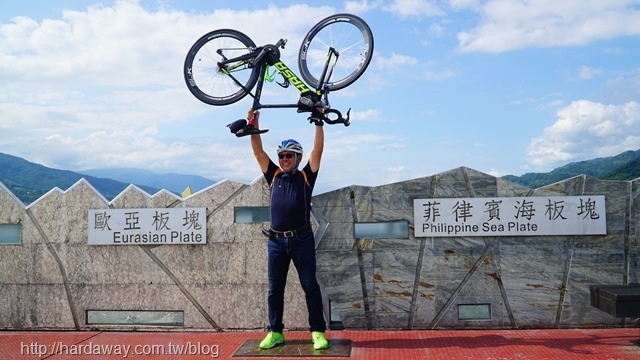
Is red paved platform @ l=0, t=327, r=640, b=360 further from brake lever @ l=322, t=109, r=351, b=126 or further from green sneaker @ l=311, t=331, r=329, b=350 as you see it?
brake lever @ l=322, t=109, r=351, b=126

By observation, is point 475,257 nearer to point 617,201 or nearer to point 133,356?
point 617,201

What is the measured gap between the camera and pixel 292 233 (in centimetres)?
578

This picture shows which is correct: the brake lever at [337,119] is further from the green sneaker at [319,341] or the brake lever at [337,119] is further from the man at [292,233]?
the green sneaker at [319,341]

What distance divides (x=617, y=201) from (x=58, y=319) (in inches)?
277

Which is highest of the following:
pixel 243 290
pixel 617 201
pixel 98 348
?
pixel 617 201

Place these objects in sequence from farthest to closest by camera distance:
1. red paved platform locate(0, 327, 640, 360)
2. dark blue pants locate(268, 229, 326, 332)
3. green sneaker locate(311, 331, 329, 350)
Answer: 1. dark blue pants locate(268, 229, 326, 332)
2. green sneaker locate(311, 331, 329, 350)
3. red paved platform locate(0, 327, 640, 360)

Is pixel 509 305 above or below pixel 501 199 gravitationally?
below

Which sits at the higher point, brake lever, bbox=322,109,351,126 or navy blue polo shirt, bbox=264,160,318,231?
brake lever, bbox=322,109,351,126

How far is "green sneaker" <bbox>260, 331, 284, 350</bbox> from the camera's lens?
226 inches

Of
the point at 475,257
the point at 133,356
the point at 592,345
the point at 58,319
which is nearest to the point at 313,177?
the point at 475,257

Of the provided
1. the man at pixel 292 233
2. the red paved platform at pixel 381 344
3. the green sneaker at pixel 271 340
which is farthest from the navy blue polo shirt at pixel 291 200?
the red paved platform at pixel 381 344

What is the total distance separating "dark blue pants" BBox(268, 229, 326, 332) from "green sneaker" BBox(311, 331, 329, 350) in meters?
0.05

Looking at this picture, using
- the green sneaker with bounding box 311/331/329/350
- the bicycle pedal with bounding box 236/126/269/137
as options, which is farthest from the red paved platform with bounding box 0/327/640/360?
the bicycle pedal with bounding box 236/126/269/137

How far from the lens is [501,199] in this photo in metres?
6.53
